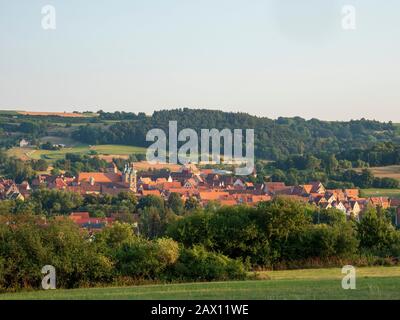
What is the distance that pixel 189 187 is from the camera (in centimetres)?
9988

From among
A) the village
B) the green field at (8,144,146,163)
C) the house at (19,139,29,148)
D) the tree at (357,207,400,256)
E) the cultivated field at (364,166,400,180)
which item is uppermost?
the tree at (357,207,400,256)

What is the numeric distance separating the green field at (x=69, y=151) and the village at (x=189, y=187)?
313 inches

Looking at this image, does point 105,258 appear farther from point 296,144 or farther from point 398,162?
point 296,144

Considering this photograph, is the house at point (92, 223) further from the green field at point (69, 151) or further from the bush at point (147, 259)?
the green field at point (69, 151)

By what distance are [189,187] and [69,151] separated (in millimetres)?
33096

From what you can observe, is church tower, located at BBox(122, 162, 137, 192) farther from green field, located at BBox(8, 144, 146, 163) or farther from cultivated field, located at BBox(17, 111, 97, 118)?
cultivated field, located at BBox(17, 111, 97, 118)

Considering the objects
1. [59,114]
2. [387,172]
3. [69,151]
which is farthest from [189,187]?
[59,114]

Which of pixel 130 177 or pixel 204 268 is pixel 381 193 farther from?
pixel 204 268

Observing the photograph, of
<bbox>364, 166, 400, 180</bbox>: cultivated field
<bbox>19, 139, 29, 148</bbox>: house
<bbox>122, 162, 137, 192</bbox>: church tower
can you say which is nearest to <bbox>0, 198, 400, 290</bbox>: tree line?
<bbox>364, 166, 400, 180</bbox>: cultivated field

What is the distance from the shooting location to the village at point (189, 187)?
7788cm

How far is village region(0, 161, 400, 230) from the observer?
3066 inches

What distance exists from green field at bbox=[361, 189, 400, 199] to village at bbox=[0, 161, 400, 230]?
4.87ft
